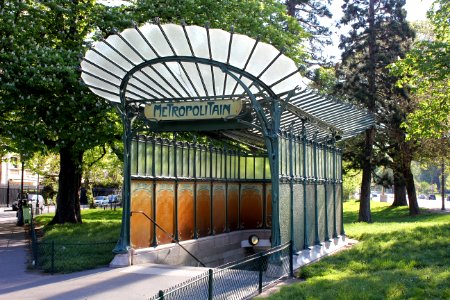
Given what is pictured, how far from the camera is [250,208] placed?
18547 mm

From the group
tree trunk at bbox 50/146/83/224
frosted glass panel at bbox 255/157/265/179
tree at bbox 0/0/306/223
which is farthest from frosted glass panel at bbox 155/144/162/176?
tree trunk at bbox 50/146/83/224

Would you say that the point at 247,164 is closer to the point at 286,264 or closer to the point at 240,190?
the point at 240,190

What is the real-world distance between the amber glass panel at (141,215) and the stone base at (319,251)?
3654 mm

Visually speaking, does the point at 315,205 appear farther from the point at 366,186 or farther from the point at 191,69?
the point at 366,186

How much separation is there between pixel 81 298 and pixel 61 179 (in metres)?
15.3

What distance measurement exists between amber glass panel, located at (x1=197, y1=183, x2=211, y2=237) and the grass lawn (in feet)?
12.1

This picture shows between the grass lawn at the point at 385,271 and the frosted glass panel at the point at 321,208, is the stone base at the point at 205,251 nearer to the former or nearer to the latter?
the frosted glass panel at the point at 321,208

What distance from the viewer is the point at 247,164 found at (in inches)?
742

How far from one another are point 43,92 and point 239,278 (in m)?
12.8

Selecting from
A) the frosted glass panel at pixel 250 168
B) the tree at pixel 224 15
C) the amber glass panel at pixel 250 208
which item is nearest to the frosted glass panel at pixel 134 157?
the amber glass panel at pixel 250 208

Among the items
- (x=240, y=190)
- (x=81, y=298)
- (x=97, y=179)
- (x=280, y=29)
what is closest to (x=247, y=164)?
(x=240, y=190)

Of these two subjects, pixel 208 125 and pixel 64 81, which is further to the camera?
pixel 64 81

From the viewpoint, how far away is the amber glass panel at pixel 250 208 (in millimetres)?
18500

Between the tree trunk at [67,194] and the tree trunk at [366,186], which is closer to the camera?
the tree trunk at [67,194]
